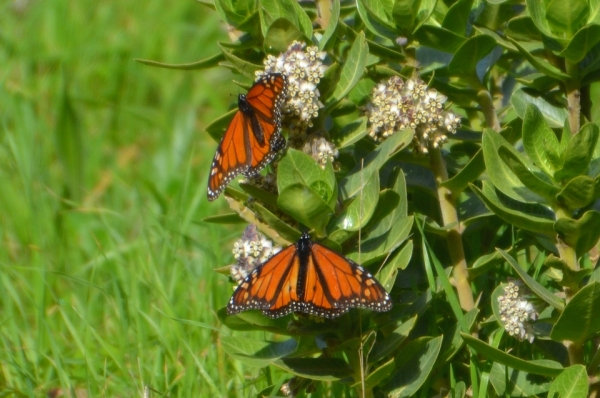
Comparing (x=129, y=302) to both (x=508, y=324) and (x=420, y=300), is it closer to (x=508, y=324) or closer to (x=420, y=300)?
(x=420, y=300)

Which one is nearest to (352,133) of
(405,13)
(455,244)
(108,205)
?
(405,13)

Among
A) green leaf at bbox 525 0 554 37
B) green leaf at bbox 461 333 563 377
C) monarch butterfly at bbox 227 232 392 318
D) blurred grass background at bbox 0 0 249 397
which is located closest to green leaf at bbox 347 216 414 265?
monarch butterfly at bbox 227 232 392 318

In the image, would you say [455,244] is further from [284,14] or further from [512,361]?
[284,14]

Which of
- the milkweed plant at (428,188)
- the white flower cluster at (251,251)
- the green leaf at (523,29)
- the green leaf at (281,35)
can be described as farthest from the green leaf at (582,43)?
the white flower cluster at (251,251)

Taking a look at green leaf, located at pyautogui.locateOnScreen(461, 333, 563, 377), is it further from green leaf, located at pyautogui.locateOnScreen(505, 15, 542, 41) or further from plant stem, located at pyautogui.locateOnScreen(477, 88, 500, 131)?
green leaf, located at pyautogui.locateOnScreen(505, 15, 542, 41)

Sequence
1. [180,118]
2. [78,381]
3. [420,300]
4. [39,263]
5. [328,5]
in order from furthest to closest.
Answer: [180,118] < [39,263] < [78,381] < [328,5] < [420,300]

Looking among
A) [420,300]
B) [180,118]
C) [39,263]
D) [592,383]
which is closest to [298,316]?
[420,300]
